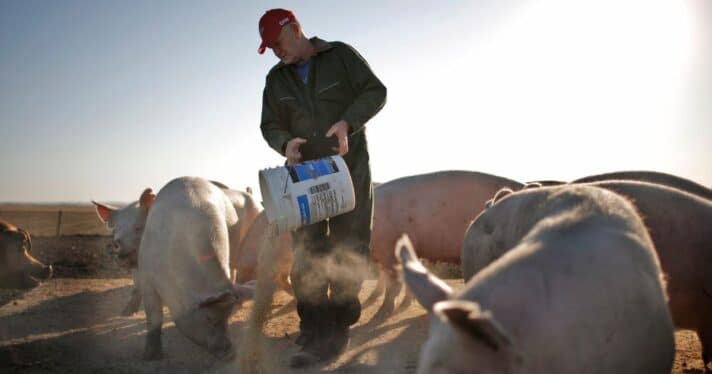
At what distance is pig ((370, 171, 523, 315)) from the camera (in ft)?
20.2

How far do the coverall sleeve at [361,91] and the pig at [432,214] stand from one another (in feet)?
8.02

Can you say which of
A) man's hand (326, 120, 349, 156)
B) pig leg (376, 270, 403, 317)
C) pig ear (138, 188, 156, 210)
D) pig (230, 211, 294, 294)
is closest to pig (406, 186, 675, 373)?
man's hand (326, 120, 349, 156)

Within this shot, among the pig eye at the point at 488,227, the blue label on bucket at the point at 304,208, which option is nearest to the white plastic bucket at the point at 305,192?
the blue label on bucket at the point at 304,208

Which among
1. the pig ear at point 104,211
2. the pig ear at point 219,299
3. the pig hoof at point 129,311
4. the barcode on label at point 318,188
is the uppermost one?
the barcode on label at point 318,188

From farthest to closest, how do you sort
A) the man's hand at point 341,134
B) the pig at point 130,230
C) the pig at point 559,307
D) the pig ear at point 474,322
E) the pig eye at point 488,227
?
the pig at point 130,230, the man's hand at point 341,134, the pig eye at point 488,227, the pig at point 559,307, the pig ear at point 474,322

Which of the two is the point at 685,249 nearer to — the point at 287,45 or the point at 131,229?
the point at 287,45

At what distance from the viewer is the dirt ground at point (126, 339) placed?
3.80 m

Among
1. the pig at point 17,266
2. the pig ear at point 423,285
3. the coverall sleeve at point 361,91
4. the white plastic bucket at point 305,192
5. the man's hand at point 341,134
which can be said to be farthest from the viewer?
the pig at point 17,266

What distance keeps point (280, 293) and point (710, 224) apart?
5.87m

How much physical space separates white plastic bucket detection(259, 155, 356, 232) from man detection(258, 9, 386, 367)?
582 millimetres

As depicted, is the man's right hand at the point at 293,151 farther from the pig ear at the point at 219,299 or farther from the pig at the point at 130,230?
the pig at the point at 130,230

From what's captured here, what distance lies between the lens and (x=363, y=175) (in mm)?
4160

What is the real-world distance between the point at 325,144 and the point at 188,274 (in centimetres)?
144

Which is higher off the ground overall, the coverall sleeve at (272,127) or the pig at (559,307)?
the coverall sleeve at (272,127)
